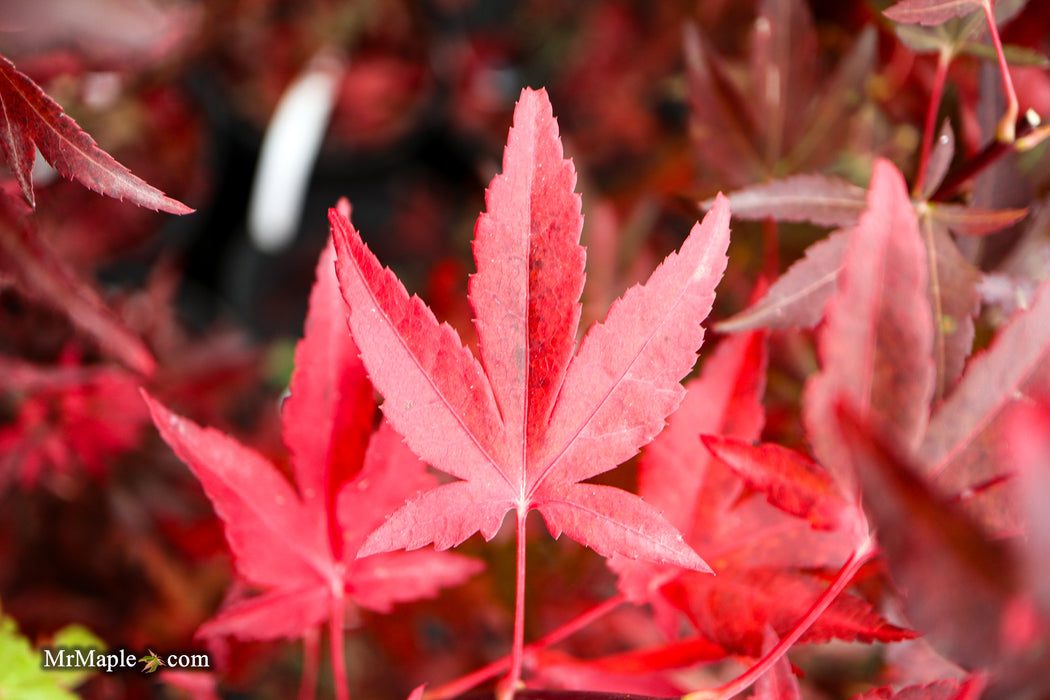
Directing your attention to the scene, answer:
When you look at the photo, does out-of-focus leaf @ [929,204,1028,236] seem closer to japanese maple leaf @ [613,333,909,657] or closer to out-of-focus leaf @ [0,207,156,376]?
japanese maple leaf @ [613,333,909,657]

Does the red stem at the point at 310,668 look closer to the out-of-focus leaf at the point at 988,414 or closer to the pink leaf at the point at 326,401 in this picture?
the pink leaf at the point at 326,401

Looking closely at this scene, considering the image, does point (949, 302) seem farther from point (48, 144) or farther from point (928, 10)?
point (48, 144)

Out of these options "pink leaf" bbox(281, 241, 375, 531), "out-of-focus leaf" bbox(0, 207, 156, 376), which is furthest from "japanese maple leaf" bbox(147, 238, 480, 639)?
"out-of-focus leaf" bbox(0, 207, 156, 376)

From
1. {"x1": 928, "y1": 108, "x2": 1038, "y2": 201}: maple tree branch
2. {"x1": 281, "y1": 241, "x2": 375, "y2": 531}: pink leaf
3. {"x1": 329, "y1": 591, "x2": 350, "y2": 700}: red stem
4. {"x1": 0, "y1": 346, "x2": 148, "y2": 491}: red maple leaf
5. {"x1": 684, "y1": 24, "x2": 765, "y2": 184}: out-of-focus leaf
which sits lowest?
{"x1": 329, "y1": 591, "x2": 350, "y2": 700}: red stem

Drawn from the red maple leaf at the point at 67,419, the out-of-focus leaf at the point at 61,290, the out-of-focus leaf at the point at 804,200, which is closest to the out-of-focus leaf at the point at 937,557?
the out-of-focus leaf at the point at 804,200

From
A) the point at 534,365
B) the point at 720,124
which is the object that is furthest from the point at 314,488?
the point at 720,124

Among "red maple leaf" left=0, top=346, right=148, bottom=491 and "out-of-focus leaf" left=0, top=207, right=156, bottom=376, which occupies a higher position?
"red maple leaf" left=0, top=346, right=148, bottom=491
